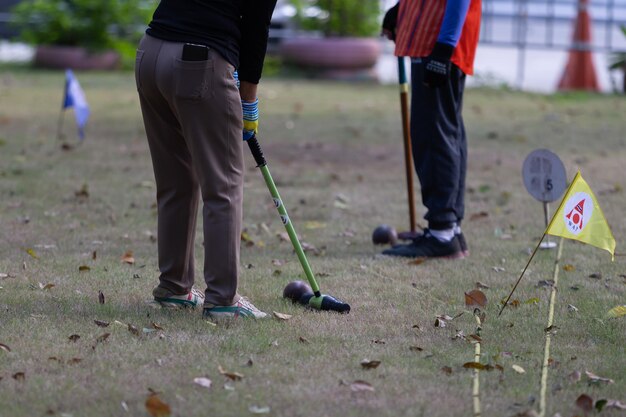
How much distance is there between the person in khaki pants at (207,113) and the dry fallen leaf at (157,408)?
3.65 ft

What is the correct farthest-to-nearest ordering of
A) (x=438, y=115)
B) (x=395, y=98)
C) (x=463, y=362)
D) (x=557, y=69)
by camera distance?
1. (x=557, y=69)
2. (x=395, y=98)
3. (x=438, y=115)
4. (x=463, y=362)

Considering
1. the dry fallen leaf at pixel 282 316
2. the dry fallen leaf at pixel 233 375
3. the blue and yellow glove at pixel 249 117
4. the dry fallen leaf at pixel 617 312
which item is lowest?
the dry fallen leaf at pixel 617 312

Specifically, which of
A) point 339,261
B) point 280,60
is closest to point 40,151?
point 339,261

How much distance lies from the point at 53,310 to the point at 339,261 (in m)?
1.96

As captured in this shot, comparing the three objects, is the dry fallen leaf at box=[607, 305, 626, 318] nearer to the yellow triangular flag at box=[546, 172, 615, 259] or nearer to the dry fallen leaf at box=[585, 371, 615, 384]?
the yellow triangular flag at box=[546, 172, 615, 259]

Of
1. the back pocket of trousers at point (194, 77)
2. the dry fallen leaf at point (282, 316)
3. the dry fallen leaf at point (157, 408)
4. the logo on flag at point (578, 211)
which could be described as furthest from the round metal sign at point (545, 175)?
the dry fallen leaf at point (157, 408)

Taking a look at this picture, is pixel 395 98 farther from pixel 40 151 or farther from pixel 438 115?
pixel 438 115

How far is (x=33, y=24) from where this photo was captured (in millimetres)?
18344

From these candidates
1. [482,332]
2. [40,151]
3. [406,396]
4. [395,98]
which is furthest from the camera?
[395,98]

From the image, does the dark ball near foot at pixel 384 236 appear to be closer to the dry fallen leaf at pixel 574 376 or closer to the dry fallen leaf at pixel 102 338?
the dry fallen leaf at pixel 102 338

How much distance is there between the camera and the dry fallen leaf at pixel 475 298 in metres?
5.43

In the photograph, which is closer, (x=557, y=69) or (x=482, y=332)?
(x=482, y=332)

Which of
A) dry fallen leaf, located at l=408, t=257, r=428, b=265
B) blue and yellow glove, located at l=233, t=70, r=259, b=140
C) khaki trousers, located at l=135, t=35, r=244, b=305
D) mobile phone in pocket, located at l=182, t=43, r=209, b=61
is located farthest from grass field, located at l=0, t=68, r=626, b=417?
mobile phone in pocket, located at l=182, t=43, r=209, b=61

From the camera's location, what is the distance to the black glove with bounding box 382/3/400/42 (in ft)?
22.4
